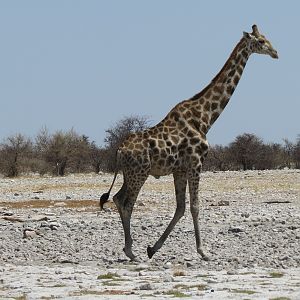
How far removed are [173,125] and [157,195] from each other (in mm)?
17189

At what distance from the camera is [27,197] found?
106 ft

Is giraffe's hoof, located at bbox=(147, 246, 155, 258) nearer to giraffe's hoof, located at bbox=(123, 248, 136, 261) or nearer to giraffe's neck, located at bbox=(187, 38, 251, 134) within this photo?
giraffe's hoof, located at bbox=(123, 248, 136, 261)

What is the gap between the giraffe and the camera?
14.3 meters

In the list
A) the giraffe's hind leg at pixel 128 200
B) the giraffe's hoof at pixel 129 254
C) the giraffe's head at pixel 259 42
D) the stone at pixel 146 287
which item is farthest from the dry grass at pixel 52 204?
the stone at pixel 146 287

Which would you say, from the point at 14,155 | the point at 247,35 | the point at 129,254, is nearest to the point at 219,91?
the point at 247,35

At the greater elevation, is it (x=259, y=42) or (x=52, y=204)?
(x=259, y=42)

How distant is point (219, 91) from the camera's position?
51.6 feet

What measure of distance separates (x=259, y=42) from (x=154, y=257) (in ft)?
13.6

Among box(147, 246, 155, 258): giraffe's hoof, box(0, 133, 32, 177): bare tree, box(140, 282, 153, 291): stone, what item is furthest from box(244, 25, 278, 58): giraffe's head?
box(0, 133, 32, 177): bare tree

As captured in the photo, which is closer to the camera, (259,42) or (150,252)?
(150,252)

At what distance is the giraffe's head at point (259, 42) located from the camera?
52.0 feet

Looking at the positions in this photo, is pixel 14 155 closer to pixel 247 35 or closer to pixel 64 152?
pixel 64 152

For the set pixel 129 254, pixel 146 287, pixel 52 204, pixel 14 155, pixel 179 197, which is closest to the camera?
pixel 146 287

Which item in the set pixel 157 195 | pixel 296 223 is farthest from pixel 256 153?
pixel 296 223
